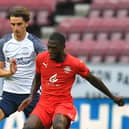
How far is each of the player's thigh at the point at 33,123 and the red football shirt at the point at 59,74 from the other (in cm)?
20

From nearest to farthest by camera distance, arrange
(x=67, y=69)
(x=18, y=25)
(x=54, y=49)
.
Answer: (x=54, y=49), (x=67, y=69), (x=18, y=25)

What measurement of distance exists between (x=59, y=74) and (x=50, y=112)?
0.33m

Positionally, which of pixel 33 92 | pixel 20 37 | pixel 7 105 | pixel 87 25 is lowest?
pixel 87 25

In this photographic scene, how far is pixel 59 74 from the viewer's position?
5.62m

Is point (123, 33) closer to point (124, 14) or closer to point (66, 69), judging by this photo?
point (124, 14)

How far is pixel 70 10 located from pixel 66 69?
776 centimetres

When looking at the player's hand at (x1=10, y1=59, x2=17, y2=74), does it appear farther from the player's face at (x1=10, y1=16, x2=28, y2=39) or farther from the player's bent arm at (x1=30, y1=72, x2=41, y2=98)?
the player's face at (x1=10, y1=16, x2=28, y2=39)

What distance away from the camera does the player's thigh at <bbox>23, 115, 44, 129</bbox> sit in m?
5.46

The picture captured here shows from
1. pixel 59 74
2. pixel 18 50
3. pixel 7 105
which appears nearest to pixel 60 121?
pixel 59 74

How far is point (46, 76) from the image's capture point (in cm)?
565

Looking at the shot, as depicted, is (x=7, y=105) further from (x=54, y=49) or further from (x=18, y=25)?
(x=54, y=49)

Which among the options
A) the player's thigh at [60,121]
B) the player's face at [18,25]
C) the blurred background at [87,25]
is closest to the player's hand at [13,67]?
the player's face at [18,25]

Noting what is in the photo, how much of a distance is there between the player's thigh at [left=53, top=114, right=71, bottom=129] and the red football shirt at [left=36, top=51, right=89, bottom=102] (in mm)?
179

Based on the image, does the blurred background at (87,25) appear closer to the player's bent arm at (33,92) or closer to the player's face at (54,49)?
the player's bent arm at (33,92)
